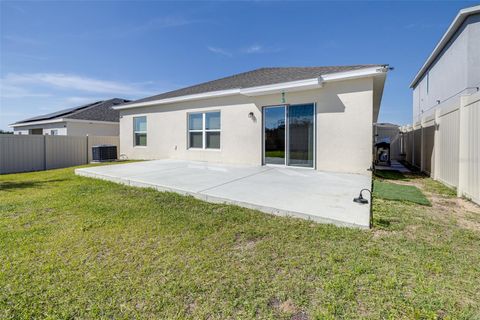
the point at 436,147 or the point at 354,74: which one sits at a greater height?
the point at 354,74

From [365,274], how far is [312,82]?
6.41 meters

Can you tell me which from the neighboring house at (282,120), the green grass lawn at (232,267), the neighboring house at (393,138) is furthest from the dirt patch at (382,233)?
the neighboring house at (393,138)

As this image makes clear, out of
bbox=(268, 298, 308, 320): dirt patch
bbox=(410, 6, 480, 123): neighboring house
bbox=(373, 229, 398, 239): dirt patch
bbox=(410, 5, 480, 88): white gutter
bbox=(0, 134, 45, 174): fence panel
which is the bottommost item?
bbox=(268, 298, 308, 320): dirt patch

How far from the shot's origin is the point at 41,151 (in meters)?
12.2

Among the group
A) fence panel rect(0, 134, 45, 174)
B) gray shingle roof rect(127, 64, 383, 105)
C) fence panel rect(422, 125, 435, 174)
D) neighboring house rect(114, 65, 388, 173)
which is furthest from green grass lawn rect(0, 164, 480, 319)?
fence panel rect(0, 134, 45, 174)

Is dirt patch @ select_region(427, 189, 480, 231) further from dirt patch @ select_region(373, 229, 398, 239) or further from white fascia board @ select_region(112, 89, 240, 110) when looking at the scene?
white fascia board @ select_region(112, 89, 240, 110)

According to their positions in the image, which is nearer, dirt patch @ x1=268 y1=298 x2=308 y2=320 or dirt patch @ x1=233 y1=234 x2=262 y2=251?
dirt patch @ x1=268 y1=298 x2=308 y2=320

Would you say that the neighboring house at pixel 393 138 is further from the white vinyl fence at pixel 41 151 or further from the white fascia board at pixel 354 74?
the white vinyl fence at pixel 41 151

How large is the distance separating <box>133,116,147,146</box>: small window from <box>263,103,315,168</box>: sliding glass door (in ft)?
25.1

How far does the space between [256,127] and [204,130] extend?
2.82m

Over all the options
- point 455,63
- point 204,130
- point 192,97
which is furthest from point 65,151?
point 455,63

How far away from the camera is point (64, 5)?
27.5 ft

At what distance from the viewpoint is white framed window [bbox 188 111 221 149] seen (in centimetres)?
1040

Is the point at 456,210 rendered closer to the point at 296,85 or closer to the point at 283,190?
the point at 283,190
